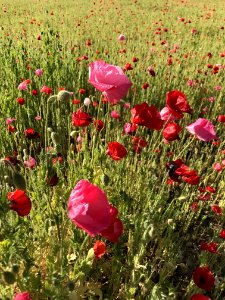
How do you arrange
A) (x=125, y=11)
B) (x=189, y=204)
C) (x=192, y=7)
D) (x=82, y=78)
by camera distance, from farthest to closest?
(x=192, y=7), (x=125, y=11), (x=82, y=78), (x=189, y=204)

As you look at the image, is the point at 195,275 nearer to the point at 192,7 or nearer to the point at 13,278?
the point at 13,278

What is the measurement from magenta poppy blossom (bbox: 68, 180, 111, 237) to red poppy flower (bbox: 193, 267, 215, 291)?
59 centimetres

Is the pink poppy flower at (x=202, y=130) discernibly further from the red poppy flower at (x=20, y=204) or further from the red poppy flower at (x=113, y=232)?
the red poppy flower at (x=20, y=204)

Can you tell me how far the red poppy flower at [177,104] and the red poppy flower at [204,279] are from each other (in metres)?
0.69

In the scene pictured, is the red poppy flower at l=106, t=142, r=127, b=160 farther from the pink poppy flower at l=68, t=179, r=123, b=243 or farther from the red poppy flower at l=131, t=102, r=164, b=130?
the pink poppy flower at l=68, t=179, r=123, b=243

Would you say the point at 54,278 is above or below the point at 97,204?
below

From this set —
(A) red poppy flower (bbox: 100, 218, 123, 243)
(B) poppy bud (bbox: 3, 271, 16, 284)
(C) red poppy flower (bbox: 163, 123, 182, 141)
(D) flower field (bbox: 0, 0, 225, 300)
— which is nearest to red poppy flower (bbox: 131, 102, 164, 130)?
(D) flower field (bbox: 0, 0, 225, 300)

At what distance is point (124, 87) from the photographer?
4.25 feet

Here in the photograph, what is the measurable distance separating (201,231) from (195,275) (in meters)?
1.01

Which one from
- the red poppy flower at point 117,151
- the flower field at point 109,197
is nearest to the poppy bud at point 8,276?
the flower field at point 109,197

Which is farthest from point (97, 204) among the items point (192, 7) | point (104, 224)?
point (192, 7)

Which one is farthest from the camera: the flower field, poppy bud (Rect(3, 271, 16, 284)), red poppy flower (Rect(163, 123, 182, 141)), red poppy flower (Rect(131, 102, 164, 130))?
red poppy flower (Rect(163, 123, 182, 141))

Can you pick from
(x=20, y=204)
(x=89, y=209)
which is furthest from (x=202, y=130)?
(x=20, y=204)

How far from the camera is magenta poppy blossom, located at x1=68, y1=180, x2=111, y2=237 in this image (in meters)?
0.94
